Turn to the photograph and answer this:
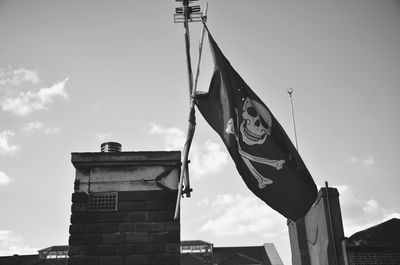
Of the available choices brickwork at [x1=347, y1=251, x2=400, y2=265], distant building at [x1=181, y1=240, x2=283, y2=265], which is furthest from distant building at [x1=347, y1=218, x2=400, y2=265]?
distant building at [x1=181, y1=240, x2=283, y2=265]

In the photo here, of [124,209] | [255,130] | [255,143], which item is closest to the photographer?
[255,143]

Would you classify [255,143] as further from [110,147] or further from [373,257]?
[373,257]

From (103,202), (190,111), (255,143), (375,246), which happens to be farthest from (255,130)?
(375,246)

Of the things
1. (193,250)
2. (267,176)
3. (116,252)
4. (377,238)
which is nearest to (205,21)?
(267,176)

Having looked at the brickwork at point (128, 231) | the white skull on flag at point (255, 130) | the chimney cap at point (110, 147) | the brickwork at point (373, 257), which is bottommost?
the brickwork at point (373, 257)

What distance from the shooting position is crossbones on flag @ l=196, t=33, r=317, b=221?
23.5ft

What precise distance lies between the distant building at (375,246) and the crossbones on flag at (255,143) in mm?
7004

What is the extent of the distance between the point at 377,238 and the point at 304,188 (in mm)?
8029

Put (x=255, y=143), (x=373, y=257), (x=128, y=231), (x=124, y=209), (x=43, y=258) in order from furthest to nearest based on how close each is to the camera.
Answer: (x=43, y=258), (x=373, y=257), (x=124, y=209), (x=128, y=231), (x=255, y=143)

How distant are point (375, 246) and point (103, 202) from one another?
9706 mm

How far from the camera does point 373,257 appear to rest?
13070mm

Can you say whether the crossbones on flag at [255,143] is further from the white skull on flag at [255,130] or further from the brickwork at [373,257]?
the brickwork at [373,257]

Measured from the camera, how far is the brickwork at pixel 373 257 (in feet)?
42.3

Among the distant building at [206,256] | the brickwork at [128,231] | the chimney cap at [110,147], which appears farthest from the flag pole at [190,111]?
the distant building at [206,256]
